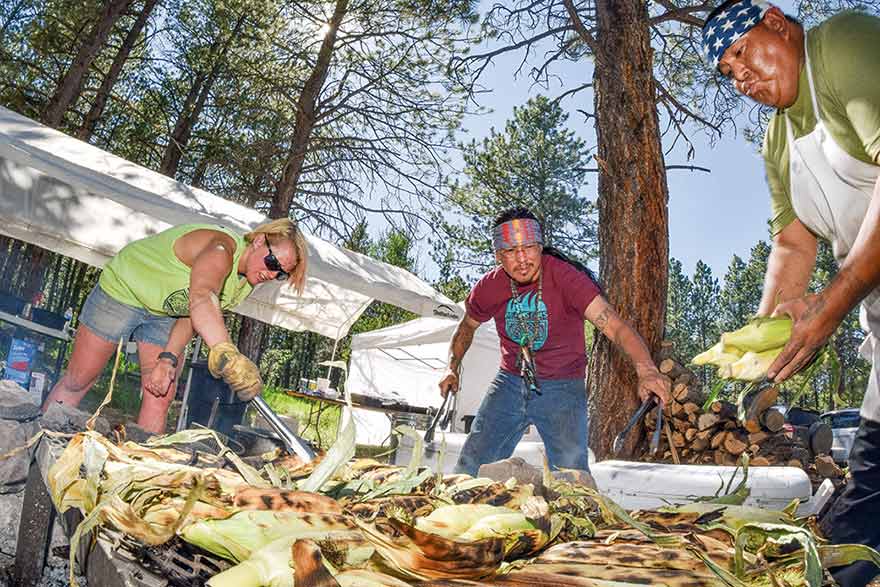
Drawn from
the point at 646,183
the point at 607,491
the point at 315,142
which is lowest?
the point at 607,491

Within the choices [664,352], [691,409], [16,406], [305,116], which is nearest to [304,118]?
[305,116]

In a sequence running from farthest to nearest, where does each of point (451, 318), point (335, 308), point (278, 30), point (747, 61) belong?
point (278, 30), point (335, 308), point (451, 318), point (747, 61)

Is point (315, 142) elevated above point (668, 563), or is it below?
above

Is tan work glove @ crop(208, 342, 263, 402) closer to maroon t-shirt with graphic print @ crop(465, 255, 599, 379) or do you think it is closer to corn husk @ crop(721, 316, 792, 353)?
maroon t-shirt with graphic print @ crop(465, 255, 599, 379)

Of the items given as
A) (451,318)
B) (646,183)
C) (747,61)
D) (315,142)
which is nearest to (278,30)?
(315,142)

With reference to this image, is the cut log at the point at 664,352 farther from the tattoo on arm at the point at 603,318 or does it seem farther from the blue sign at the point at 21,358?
the blue sign at the point at 21,358

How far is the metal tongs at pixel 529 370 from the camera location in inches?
125

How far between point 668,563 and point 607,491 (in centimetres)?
252

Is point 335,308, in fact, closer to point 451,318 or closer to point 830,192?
point 451,318

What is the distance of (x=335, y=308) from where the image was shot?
31.7 feet

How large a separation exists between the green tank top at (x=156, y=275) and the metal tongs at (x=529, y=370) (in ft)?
4.65

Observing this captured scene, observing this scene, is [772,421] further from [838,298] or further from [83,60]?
[83,60]

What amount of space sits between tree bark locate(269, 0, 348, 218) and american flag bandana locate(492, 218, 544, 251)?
806cm

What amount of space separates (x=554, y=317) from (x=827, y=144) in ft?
5.23
